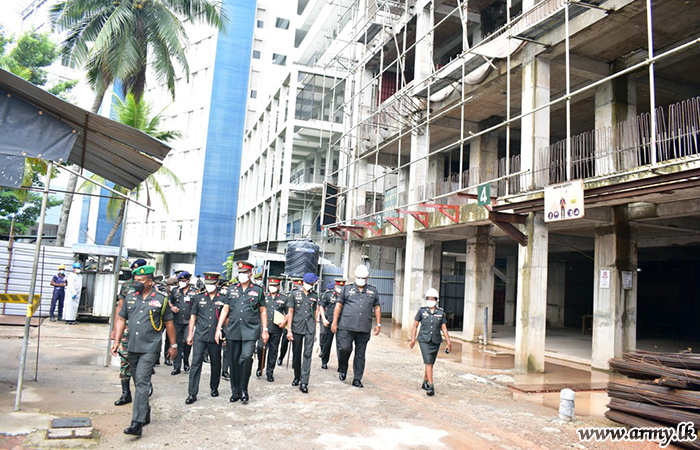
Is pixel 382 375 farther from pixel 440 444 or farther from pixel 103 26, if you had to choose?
pixel 103 26

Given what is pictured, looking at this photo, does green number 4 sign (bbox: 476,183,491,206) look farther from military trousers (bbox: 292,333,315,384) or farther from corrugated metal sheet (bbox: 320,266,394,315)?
corrugated metal sheet (bbox: 320,266,394,315)

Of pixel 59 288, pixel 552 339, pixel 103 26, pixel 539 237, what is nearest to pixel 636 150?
pixel 539 237

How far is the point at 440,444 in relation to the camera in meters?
5.91

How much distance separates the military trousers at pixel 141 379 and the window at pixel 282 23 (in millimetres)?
51502

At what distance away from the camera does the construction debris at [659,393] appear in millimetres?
6195

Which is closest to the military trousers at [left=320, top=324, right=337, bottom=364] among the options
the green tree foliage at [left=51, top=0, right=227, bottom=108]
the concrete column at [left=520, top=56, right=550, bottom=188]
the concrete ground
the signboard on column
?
the concrete ground

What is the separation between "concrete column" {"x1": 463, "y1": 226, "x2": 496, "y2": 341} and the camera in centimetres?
1859

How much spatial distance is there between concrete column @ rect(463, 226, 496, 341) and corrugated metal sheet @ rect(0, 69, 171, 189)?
1313cm

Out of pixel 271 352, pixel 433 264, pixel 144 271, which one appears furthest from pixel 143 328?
pixel 433 264

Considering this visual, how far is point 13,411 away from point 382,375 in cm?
649

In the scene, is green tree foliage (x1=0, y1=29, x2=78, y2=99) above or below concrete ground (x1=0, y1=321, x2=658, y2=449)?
above

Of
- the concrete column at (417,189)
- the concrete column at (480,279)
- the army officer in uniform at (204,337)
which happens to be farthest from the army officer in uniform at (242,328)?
the concrete column at (480,279)

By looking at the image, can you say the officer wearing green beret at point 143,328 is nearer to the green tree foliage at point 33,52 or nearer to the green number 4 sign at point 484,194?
the green number 4 sign at point 484,194

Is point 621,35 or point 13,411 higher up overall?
point 621,35
